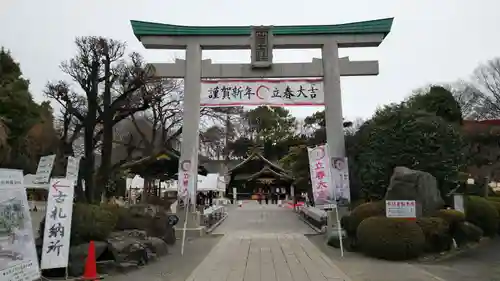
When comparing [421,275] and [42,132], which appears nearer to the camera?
[421,275]

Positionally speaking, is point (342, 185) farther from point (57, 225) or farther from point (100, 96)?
point (100, 96)

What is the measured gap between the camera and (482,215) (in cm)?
1823

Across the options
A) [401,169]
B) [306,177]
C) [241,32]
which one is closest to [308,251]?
[401,169]

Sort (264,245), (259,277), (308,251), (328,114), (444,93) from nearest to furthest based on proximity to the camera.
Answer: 1. (259,277)
2. (308,251)
3. (264,245)
4. (328,114)
5. (444,93)

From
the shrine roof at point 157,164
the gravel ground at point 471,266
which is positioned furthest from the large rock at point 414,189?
the shrine roof at point 157,164

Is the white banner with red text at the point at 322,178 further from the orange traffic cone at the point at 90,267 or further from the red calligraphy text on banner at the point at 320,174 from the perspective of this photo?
the orange traffic cone at the point at 90,267

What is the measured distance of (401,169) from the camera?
15.3m

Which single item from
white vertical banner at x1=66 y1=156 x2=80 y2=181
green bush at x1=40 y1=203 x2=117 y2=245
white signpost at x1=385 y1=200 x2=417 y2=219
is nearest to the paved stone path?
white signpost at x1=385 y1=200 x2=417 y2=219

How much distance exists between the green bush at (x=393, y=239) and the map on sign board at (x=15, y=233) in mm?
9084

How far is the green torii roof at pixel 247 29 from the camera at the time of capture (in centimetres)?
1825

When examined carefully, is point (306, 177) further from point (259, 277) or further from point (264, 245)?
point (259, 277)

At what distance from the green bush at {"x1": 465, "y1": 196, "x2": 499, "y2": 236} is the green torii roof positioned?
7682mm

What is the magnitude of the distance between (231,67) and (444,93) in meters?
11.3

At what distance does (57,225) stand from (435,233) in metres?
10.6
